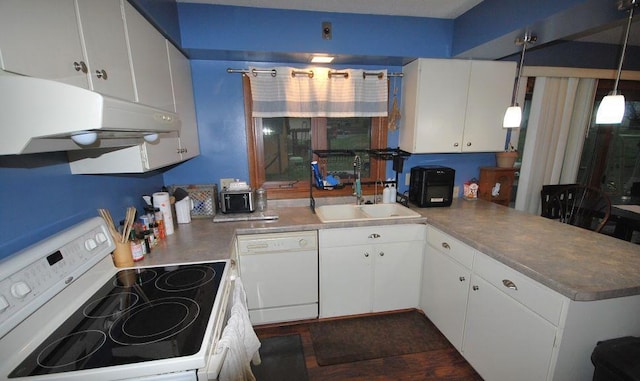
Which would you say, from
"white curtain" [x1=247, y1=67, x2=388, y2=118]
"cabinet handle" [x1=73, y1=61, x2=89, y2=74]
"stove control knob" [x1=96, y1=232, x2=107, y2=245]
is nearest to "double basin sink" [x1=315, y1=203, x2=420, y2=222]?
"white curtain" [x1=247, y1=67, x2=388, y2=118]

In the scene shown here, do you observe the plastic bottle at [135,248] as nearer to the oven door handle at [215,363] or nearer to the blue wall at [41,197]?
the blue wall at [41,197]

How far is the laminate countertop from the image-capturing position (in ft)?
3.82

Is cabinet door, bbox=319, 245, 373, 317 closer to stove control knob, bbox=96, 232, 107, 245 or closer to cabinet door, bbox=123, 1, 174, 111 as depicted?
stove control knob, bbox=96, 232, 107, 245

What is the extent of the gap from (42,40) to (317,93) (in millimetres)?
1728

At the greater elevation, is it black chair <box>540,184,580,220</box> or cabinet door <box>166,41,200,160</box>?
cabinet door <box>166,41,200,160</box>

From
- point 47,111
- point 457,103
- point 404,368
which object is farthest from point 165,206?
point 457,103

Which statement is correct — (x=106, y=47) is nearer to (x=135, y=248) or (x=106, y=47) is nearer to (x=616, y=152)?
(x=135, y=248)

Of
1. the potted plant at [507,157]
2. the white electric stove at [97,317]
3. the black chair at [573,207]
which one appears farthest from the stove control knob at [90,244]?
the black chair at [573,207]

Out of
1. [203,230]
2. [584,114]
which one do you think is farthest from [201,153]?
[584,114]

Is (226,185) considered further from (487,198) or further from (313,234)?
(487,198)

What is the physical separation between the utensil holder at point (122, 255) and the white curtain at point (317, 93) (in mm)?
1320

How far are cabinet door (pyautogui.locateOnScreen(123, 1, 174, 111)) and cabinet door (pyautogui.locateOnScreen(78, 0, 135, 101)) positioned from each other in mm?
62

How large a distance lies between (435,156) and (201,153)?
219 centimetres

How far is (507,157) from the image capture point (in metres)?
2.54
